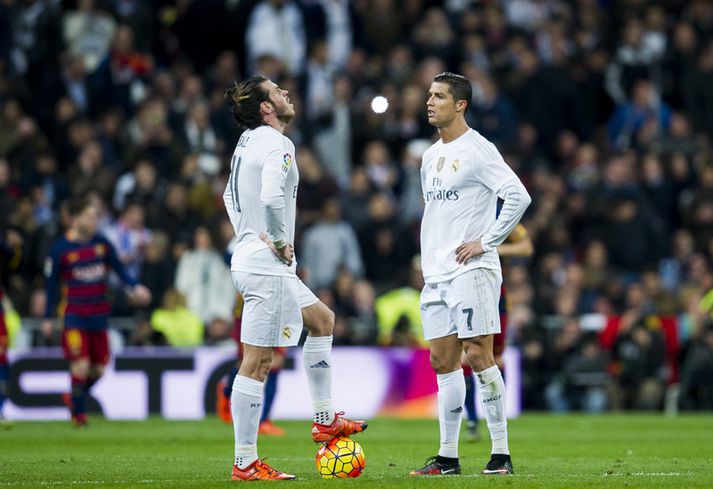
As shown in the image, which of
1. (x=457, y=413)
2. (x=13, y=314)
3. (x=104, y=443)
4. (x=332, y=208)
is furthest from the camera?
(x=332, y=208)

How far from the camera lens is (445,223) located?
10039mm

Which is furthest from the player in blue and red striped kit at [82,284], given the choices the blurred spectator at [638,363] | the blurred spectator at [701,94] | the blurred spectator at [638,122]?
the blurred spectator at [701,94]

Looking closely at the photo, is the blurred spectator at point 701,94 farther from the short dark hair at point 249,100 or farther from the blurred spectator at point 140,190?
the short dark hair at point 249,100

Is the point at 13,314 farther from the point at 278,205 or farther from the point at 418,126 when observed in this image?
the point at 278,205

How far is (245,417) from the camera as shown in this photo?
30.8ft

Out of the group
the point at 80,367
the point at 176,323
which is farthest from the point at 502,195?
the point at 176,323

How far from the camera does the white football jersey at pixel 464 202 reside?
9914mm

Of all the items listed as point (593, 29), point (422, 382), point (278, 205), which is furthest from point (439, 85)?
point (593, 29)

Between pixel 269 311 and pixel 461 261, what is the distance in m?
1.39

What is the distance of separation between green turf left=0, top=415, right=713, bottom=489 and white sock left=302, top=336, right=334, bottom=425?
440 millimetres

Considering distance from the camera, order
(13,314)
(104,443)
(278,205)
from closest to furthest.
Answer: (278,205) < (104,443) < (13,314)

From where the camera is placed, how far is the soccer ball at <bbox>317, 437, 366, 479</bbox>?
9.62 metres

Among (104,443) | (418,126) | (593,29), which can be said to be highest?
(593,29)

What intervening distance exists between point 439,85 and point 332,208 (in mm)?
10504
